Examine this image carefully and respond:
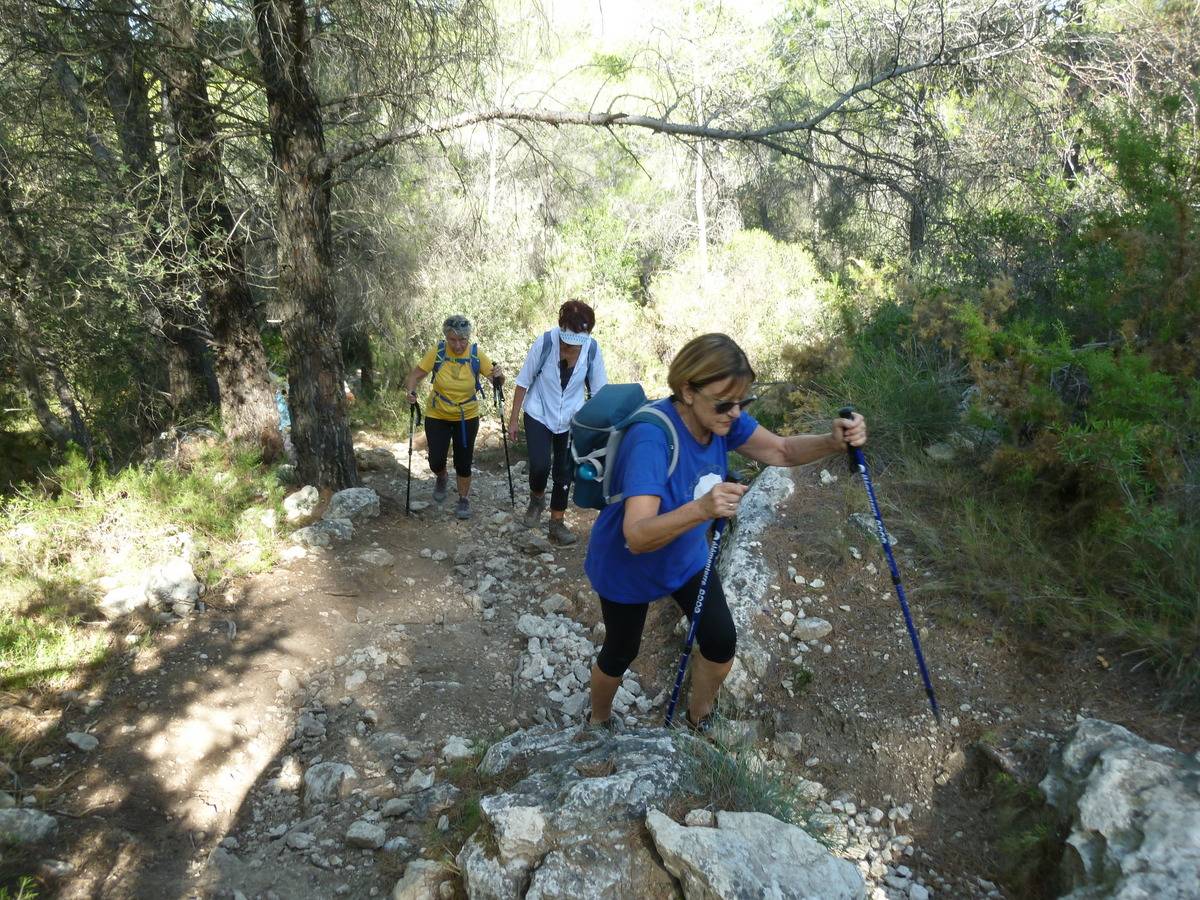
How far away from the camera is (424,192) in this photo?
15758 millimetres

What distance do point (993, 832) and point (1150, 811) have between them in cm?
69

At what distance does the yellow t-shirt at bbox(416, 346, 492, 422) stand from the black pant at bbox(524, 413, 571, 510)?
80 centimetres

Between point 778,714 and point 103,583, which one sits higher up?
point 103,583

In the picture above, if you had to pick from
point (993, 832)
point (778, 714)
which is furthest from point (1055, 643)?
point (778, 714)

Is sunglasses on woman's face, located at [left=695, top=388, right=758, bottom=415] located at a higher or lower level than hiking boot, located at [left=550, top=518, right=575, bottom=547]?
higher

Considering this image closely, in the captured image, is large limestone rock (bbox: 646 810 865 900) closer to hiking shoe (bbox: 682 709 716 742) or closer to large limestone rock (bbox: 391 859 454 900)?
hiking shoe (bbox: 682 709 716 742)

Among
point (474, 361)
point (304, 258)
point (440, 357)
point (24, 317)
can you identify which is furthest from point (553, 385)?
point (24, 317)

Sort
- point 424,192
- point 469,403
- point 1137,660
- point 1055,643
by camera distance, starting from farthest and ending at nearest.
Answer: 1. point 424,192
2. point 469,403
3. point 1055,643
4. point 1137,660

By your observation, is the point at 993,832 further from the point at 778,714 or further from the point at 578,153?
the point at 578,153

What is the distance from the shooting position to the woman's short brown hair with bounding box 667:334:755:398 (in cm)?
260

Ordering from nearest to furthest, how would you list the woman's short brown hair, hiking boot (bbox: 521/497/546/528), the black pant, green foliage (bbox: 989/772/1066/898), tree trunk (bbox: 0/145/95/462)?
1. the woman's short brown hair
2. green foliage (bbox: 989/772/1066/898)
3. the black pant
4. hiking boot (bbox: 521/497/546/528)
5. tree trunk (bbox: 0/145/95/462)

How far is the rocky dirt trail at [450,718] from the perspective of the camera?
3.04m

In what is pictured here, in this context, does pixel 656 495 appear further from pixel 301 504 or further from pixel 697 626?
pixel 301 504

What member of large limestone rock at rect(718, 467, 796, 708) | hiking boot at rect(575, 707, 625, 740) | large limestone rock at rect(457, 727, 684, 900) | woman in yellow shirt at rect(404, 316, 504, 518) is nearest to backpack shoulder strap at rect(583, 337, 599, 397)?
woman in yellow shirt at rect(404, 316, 504, 518)
